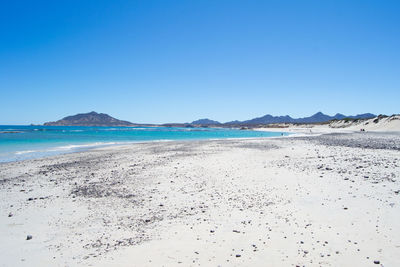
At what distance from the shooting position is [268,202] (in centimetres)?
812

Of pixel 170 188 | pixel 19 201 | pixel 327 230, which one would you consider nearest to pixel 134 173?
pixel 170 188

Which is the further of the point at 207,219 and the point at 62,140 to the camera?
the point at 62,140

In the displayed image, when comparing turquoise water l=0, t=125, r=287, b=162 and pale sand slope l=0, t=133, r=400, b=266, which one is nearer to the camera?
pale sand slope l=0, t=133, r=400, b=266

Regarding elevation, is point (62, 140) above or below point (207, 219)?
above

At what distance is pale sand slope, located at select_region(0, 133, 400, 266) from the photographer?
5.08 meters

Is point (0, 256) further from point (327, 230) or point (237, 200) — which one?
point (327, 230)

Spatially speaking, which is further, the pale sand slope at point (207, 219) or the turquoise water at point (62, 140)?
the turquoise water at point (62, 140)

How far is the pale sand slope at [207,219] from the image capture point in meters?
5.08

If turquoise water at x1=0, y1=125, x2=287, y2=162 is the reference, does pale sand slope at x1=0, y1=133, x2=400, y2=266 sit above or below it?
below

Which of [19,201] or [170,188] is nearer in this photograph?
[19,201]

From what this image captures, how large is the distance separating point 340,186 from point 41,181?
14251mm

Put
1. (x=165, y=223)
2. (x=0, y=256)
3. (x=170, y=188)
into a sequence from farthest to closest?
(x=170, y=188)
(x=165, y=223)
(x=0, y=256)

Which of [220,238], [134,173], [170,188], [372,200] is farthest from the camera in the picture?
[134,173]

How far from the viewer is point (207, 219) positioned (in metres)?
6.93
